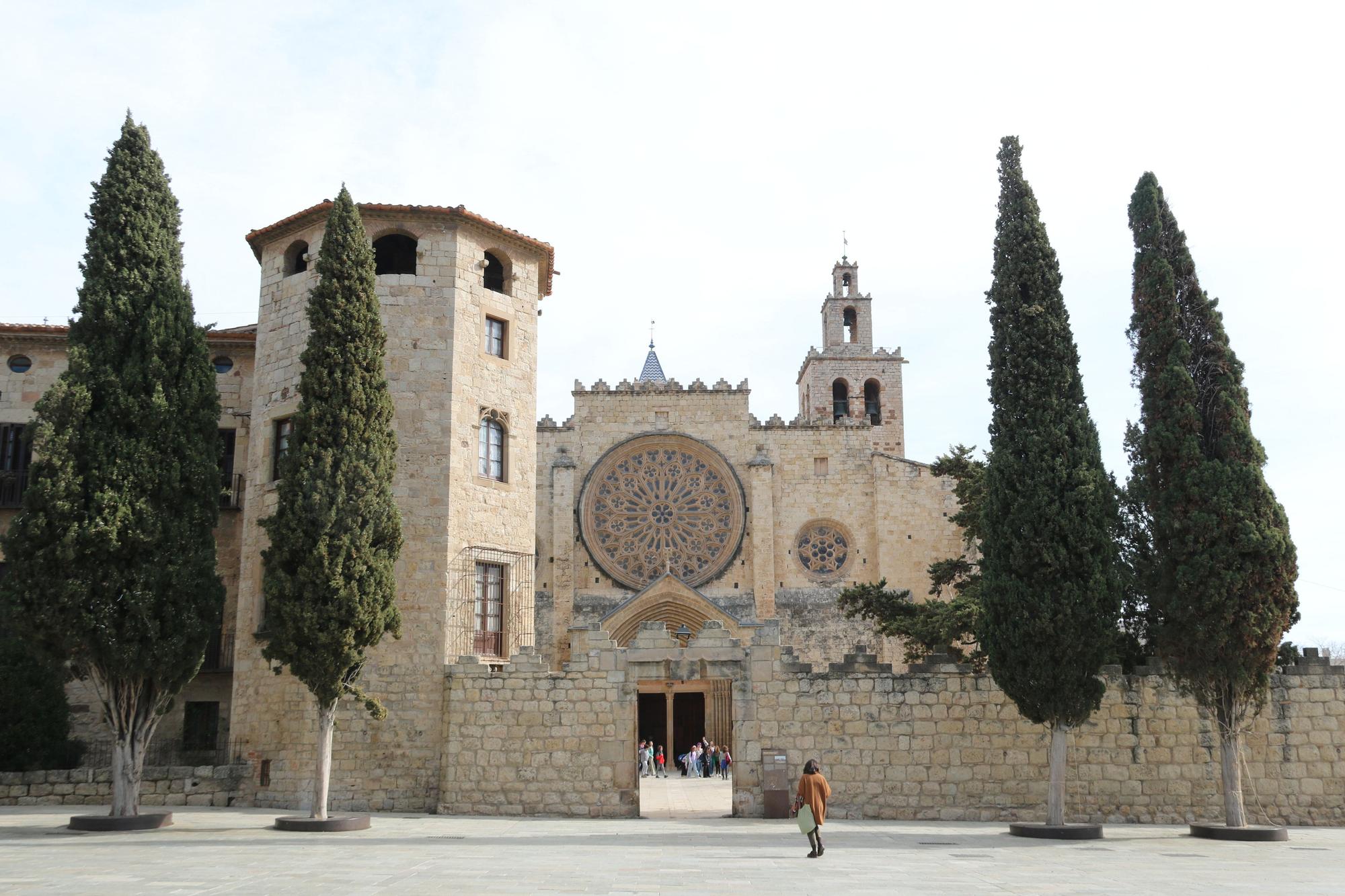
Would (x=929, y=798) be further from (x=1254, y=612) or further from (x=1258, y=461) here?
(x=1258, y=461)

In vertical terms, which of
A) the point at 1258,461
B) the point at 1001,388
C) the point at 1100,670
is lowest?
the point at 1100,670

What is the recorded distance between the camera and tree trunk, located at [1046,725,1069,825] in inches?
549

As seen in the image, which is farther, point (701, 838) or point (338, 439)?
point (338, 439)

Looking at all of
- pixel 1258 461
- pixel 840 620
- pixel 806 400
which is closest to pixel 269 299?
pixel 1258 461

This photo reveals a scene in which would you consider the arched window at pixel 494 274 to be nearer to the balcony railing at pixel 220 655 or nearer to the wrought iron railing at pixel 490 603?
the wrought iron railing at pixel 490 603

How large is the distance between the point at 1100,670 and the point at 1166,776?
204cm

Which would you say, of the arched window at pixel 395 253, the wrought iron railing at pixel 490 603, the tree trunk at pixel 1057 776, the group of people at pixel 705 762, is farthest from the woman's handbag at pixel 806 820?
the group of people at pixel 705 762

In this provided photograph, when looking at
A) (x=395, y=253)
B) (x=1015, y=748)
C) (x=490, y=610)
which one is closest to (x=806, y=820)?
(x=1015, y=748)

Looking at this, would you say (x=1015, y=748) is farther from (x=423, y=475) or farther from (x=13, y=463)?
(x=13, y=463)

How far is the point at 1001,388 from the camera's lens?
601 inches

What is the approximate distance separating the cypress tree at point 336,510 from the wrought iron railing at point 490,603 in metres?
2.15

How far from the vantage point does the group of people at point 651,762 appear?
88.4 feet

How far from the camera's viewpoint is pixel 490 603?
1772 centimetres

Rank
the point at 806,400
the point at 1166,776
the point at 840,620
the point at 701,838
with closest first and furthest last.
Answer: the point at 701,838
the point at 1166,776
the point at 840,620
the point at 806,400
